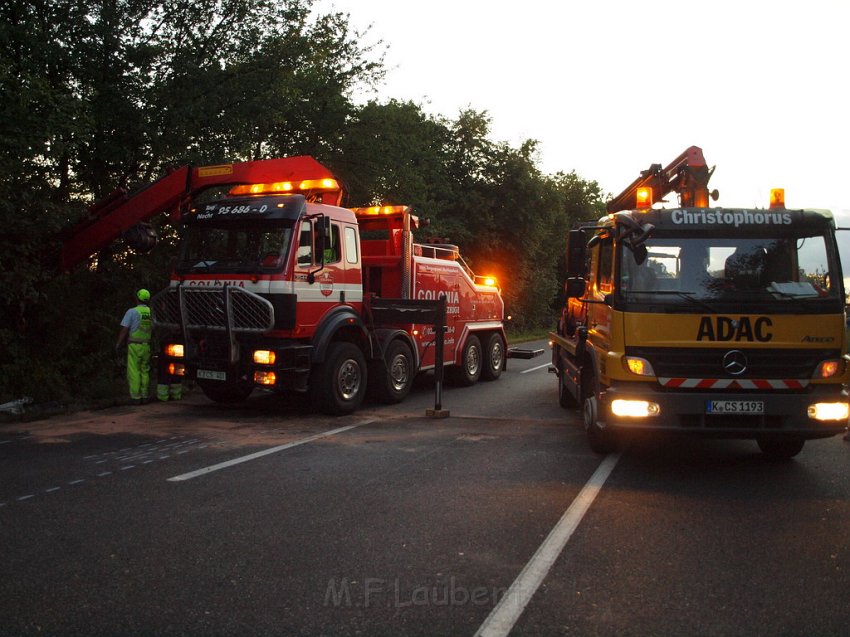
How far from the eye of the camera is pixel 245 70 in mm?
14117

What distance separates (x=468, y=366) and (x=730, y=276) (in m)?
7.64

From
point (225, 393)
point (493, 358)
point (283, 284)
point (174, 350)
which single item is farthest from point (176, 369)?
point (493, 358)

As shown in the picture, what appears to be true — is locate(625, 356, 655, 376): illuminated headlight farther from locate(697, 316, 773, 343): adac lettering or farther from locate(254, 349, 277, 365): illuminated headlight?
locate(254, 349, 277, 365): illuminated headlight

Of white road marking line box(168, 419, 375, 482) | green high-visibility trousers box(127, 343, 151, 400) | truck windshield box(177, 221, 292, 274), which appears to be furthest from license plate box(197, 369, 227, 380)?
white road marking line box(168, 419, 375, 482)

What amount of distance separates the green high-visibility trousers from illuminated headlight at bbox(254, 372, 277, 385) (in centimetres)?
238

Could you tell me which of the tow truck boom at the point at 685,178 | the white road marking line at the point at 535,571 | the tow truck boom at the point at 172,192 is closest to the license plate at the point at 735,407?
the white road marking line at the point at 535,571

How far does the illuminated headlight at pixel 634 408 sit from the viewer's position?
632 cm

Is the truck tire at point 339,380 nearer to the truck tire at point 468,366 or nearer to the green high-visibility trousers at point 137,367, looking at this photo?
the green high-visibility trousers at point 137,367

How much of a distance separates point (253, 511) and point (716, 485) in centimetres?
386

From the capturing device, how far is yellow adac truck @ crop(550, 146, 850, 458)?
6.27 meters

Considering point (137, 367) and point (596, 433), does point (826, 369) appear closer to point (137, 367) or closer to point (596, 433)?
point (596, 433)

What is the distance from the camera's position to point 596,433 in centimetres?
720

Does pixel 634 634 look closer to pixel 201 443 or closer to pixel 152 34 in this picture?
pixel 201 443

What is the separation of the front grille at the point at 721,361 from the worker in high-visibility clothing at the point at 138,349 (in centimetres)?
744
